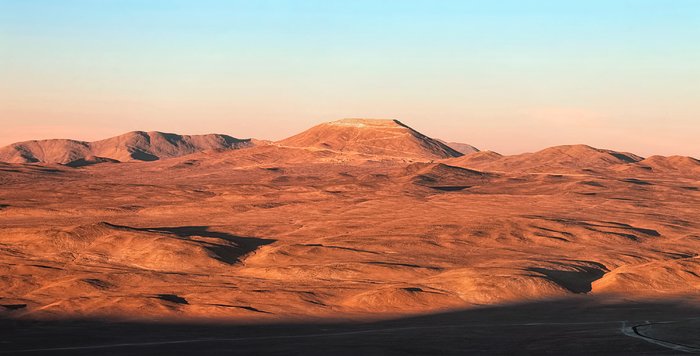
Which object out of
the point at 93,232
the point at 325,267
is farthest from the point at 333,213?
the point at 325,267

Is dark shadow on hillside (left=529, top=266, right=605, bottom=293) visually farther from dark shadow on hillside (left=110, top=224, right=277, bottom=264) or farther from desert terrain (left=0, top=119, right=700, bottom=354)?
dark shadow on hillside (left=110, top=224, right=277, bottom=264)

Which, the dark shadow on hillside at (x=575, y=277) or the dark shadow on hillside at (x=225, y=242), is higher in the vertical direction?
the dark shadow on hillside at (x=575, y=277)

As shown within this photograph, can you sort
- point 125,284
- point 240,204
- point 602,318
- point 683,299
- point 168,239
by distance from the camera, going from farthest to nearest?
point 240,204 → point 168,239 → point 125,284 → point 683,299 → point 602,318

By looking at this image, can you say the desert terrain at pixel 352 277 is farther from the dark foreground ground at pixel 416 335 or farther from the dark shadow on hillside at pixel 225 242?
the dark shadow on hillside at pixel 225 242

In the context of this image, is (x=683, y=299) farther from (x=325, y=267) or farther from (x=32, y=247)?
(x=32, y=247)

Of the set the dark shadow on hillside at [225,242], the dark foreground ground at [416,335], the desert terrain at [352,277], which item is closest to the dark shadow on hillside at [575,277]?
the desert terrain at [352,277]

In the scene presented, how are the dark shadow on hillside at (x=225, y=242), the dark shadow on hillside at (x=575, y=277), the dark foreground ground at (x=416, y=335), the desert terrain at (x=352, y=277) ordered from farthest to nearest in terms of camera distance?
the dark shadow on hillside at (x=225, y=242), the dark shadow on hillside at (x=575, y=277), the desert terrain at (x=352, y=277), the dark foreground ground at (x=416, y=335)

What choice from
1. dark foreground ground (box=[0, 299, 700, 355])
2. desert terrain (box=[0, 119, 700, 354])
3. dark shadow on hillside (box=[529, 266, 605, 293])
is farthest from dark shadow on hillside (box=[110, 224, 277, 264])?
dark foreground ground (box=[0, 299, 700, 355])

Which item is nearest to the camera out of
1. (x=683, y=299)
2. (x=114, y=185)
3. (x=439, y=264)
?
(x=683, y=299)

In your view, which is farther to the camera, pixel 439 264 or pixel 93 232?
pixel 93 232
